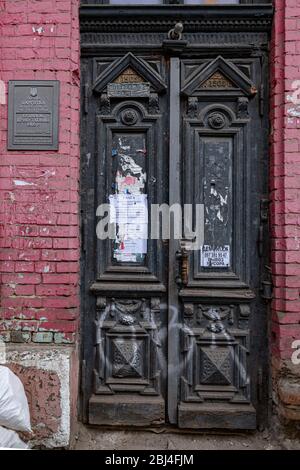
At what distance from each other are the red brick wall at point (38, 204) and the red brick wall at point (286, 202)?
5.00 feet

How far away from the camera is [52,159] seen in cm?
294

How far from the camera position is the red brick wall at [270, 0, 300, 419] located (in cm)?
290

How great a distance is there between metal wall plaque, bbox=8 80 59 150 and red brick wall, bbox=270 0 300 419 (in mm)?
1660

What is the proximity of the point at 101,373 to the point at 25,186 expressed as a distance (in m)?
1.54

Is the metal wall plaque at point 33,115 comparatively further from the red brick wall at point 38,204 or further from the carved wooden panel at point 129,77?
the carved wooden panel at point 129,77

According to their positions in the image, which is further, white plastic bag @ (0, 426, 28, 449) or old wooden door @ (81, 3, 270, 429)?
old wooden door @ (81, 3, 270, 429)

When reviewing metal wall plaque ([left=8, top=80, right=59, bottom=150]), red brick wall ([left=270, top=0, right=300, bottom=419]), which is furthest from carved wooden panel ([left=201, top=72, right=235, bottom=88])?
metal wall plaque ([left=8, top=80, right=59, bottom=150])

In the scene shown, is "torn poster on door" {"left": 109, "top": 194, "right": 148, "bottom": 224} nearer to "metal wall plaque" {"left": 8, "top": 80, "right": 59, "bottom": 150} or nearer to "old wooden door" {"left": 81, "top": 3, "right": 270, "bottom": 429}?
"old wooden door" {"left": 81, "top": 3, "right": 270, "bottom": 429}

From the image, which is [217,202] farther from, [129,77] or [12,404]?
[12,404]

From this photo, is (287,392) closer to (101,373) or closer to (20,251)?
(101,373)

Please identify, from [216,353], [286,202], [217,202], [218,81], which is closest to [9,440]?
[216,353]

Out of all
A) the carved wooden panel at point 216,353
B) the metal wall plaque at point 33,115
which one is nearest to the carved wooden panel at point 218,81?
the metal wall plaque at point 33,115

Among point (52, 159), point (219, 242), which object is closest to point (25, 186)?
point (52, 159)

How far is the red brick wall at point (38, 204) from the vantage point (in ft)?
9.61
